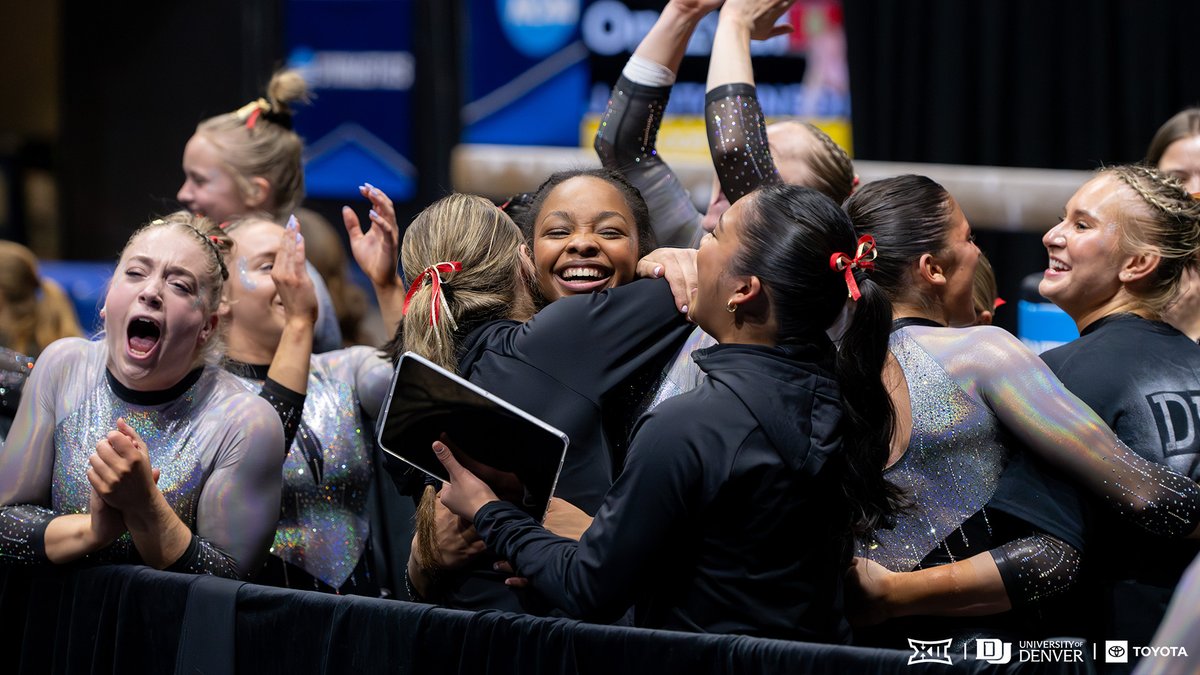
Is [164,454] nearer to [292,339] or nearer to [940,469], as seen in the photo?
[292,339]

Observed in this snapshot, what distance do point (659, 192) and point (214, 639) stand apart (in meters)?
1.21

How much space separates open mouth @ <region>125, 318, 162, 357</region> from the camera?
2.41 metres

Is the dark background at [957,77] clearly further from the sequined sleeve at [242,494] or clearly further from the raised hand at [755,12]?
the sequined sleeve at [242,494]

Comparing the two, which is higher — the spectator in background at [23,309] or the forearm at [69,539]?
the spectator in background at [23,309]

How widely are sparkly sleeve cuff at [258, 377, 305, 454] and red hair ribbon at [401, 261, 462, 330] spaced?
1.19 ft

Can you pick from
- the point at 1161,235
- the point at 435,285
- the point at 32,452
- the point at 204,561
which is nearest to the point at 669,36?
the point at 435,285

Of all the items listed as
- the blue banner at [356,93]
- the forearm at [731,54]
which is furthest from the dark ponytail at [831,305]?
the blue banner at [356,93]

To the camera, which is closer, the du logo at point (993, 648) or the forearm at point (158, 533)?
the du logo at point (993, 648)

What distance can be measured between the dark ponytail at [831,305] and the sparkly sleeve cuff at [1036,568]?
23 cm

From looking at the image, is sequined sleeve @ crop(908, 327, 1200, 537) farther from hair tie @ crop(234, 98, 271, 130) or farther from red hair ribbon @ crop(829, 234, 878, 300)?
hair tie @ crop(234, 98, 271, 130)

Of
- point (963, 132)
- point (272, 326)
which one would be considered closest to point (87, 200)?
point (963, 132)

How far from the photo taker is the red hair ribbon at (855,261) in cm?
185

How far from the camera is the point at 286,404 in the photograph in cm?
250

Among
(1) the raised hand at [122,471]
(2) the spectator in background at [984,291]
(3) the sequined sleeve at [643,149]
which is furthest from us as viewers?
(2) the spectator in background at [984,291]
